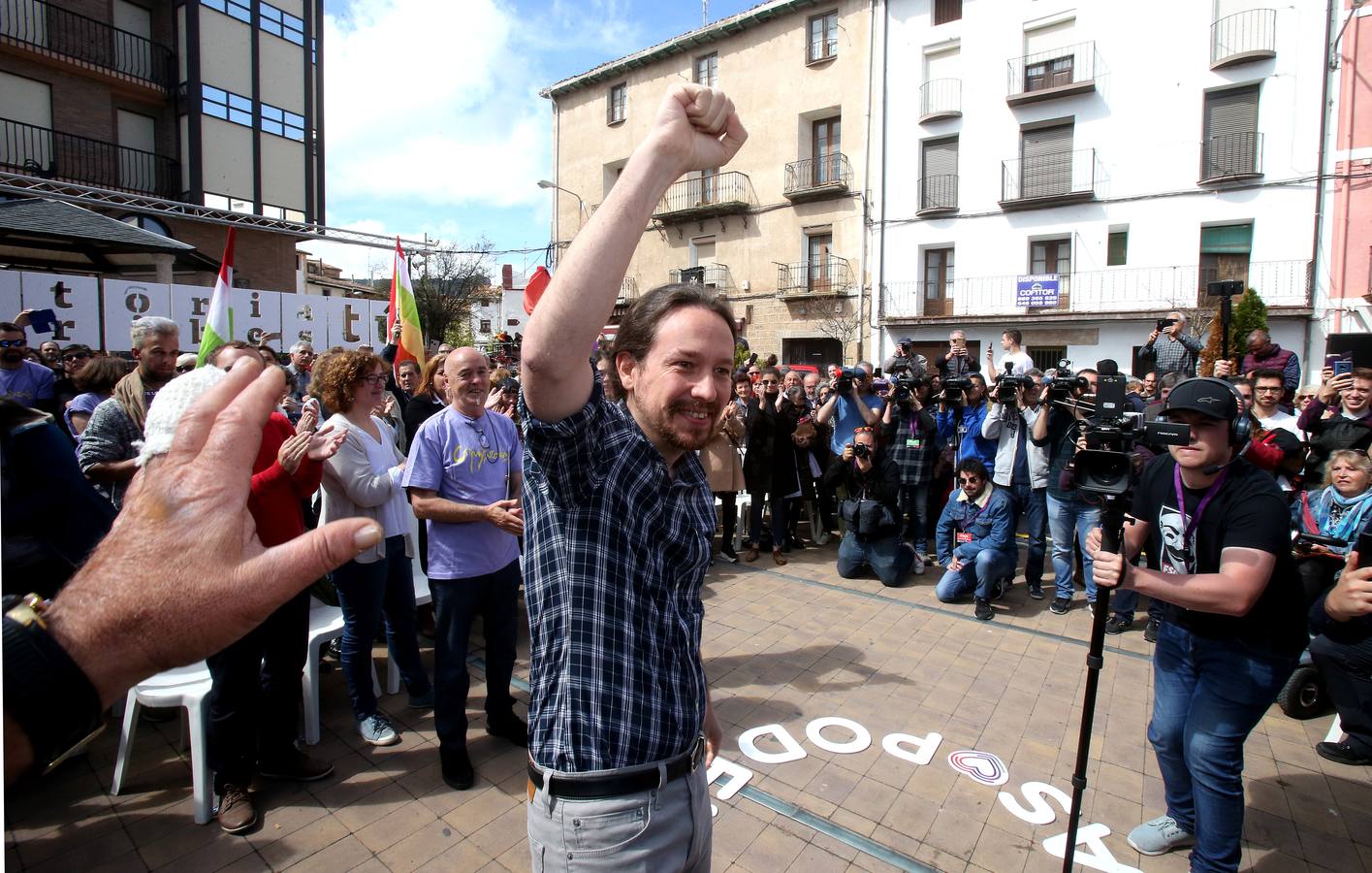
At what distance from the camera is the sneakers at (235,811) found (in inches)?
120

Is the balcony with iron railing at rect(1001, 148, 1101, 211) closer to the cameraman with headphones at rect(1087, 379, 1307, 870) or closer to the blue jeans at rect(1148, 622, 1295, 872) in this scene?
the cameraman with headphones at rect(1087, 379, 1307, 870)

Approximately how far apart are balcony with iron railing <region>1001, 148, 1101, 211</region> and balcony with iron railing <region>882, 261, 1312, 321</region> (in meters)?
2.13

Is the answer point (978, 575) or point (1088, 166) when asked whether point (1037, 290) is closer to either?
point (1088, 166)

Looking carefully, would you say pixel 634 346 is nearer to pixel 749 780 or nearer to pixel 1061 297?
pixel 749 780

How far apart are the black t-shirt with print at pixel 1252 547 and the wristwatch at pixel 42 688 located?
3235 mm

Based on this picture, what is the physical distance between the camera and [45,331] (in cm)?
789

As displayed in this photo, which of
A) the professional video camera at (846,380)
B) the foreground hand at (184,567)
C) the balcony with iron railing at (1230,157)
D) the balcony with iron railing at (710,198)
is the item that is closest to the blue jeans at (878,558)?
the professional video camera at (846,380)

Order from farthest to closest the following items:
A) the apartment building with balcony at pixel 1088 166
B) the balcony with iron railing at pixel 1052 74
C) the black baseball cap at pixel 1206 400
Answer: the balcony with iron railing at pixel 1052 74 < the apartment building with balcony at pixel 1088 166 < the black baseball cap at pixel 1206 400

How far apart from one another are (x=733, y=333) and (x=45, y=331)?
969 centimetres

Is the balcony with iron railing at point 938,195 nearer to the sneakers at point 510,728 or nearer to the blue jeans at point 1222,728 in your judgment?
the blue jeans at point 1222,728

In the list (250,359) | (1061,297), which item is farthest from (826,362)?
(250,359)

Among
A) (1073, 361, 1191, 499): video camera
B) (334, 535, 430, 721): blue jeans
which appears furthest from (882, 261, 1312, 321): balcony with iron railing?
(334, 535, 430, 721): blue jeans

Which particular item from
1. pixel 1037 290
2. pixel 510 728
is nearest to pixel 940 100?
pixel 1037 290

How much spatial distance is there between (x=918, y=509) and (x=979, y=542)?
1344 mm
